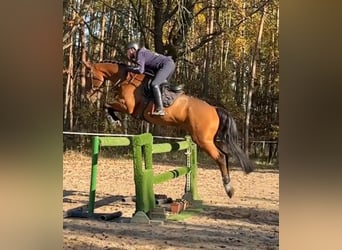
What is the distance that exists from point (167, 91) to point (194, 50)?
0.57 ft

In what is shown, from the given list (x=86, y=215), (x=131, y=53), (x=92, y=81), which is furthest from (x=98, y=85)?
(x=86, y=215)

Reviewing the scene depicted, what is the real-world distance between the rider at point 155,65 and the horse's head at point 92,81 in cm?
13

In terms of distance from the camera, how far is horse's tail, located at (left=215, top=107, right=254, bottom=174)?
1857 mm

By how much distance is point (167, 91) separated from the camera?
192 centimetres

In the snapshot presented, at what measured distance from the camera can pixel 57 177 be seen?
6.62 ft

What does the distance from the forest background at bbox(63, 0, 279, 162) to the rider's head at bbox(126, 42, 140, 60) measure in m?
0.02

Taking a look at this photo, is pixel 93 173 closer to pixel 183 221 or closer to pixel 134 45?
pixel 183 221

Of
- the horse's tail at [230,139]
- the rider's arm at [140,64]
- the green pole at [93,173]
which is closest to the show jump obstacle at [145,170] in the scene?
the green pole at [93,173]
